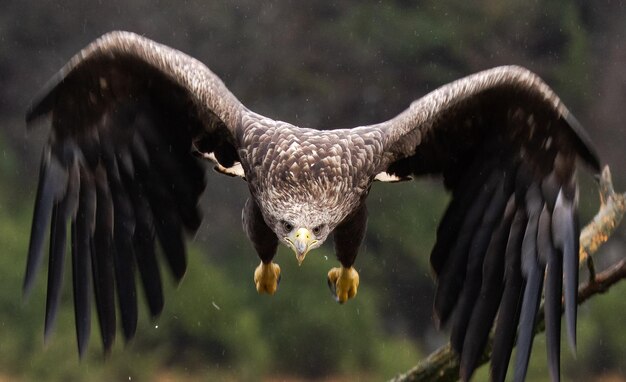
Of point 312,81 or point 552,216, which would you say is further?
point 312,81

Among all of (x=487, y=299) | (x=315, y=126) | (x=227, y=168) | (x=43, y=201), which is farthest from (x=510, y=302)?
(x=315, y=126)

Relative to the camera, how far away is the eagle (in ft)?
12.6

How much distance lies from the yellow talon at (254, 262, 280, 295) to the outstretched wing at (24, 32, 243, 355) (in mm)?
515

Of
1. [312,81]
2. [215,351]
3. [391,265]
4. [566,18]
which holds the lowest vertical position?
[215,351]

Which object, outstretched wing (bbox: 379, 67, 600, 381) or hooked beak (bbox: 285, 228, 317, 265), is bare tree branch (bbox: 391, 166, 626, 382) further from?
hooked beak (bbox: 285, 228, 317, 265)

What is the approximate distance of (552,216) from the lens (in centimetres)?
392

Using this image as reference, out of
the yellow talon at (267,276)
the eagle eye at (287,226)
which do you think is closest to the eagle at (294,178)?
the eagle eye at (287,226)

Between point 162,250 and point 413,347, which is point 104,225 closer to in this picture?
point 162,250

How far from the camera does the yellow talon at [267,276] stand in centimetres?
479

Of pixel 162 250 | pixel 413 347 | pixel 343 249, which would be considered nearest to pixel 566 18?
pixel 413 347

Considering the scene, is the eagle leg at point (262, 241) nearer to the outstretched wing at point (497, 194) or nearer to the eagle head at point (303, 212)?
the eagle head at point (303, 212)

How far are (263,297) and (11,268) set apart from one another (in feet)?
5.92

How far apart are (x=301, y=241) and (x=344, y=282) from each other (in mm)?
1044

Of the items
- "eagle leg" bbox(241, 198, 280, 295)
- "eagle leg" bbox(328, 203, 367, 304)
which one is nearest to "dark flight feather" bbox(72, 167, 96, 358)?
"eagle leg" bbox(241, 198, 280, 295)
